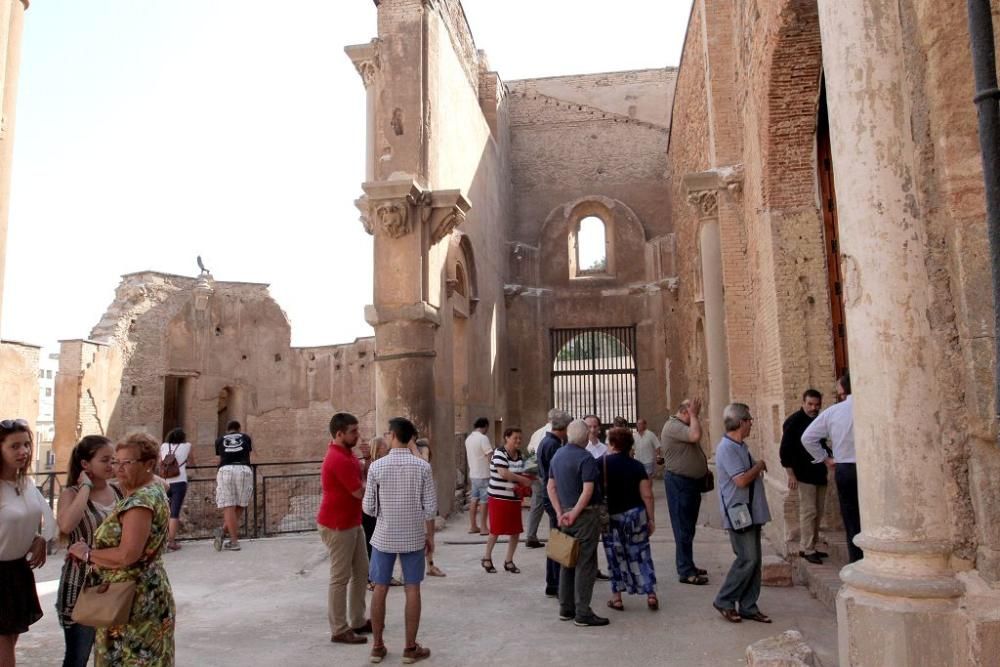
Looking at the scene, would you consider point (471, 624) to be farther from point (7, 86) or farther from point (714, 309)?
point (714, 309)

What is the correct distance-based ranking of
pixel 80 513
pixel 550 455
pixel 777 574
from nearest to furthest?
pixel 80 513 → pixel 777 574 → pixel 550 455

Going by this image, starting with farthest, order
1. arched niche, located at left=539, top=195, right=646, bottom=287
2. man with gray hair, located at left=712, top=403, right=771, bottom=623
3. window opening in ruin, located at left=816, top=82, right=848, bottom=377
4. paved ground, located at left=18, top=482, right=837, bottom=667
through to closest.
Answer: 1. arched niche, located at left=539, top=195, right=646, bottom=287
2. window opening in ruin, located at left=816, top=82, right=848, bottom=377
3. man with gray hair, located at left=712, top=403, right=771, bottom=623
4. paved ground, located at left=18, top=482, right=837, bottom=667

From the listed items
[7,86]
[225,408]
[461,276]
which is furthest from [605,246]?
[7,86]

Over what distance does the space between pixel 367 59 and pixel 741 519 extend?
9.85 meters

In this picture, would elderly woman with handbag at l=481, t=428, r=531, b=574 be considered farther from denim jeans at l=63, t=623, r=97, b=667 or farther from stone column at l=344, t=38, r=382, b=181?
stone column at l=344, t=38, r=382, b=181

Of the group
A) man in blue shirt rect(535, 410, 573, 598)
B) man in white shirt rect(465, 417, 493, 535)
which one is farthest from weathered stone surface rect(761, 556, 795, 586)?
man in white shirt rect(465, 417, 493, 535)

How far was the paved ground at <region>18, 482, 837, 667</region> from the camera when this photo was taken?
17.0 feet

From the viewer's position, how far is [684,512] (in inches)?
280

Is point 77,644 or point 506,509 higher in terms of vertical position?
point 506,509

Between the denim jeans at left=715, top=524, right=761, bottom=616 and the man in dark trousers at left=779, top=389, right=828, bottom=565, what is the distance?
1623 millimetres

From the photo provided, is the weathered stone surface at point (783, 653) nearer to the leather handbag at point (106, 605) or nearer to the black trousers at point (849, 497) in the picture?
the black trousers at point (849, 497)

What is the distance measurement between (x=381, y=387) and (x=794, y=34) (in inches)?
278

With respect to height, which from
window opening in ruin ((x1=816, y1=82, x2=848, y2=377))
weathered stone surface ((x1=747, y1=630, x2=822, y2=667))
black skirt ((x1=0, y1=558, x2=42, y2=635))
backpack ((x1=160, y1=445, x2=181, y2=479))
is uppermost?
window opening in ruin ((x1=816, y1=82, x2=848, y2=377))

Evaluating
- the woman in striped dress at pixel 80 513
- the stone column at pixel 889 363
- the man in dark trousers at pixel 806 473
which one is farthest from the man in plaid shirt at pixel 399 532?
the man in dark trousers at pixel 806 473
